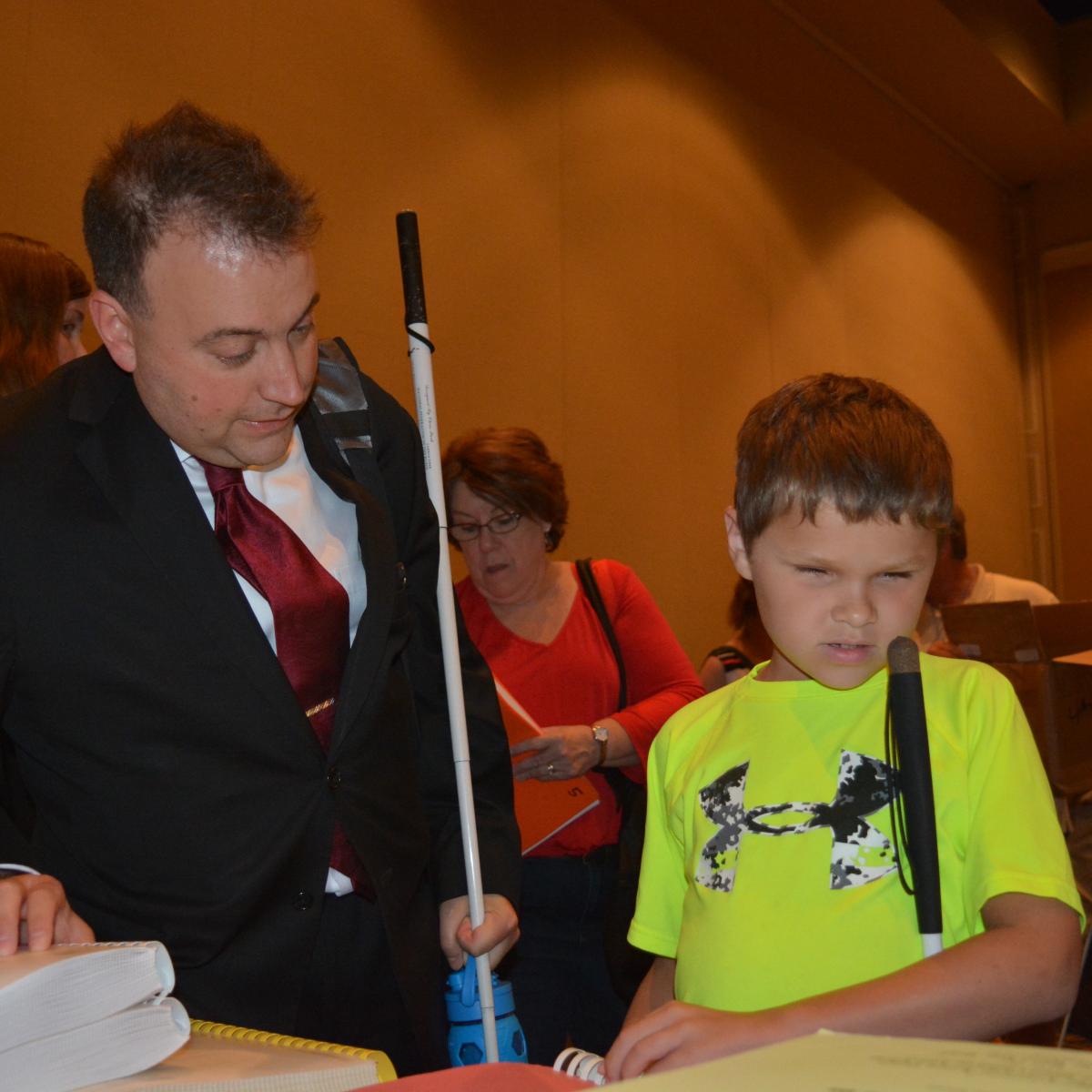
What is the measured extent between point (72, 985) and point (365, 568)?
699 mm

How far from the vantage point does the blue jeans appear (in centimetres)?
222

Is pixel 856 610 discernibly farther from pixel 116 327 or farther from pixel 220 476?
pixel 116 327

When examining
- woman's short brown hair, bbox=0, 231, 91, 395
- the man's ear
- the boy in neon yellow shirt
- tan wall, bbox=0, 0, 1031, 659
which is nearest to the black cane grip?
the man's ear

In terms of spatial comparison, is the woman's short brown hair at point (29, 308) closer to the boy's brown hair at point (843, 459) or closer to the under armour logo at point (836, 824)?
the boy's brown hair at point (843, 459)

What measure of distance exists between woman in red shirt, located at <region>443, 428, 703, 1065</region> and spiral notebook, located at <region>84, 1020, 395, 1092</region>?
1243 mm

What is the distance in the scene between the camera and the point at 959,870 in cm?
114

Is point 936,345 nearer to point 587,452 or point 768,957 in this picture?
point 587,452

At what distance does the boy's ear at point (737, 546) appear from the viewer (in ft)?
4.53

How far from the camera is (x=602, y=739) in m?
2.36

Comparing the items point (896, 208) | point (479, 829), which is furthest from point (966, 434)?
point (479, 829)

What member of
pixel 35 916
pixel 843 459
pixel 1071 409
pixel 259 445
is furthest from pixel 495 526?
pixel 1071 409

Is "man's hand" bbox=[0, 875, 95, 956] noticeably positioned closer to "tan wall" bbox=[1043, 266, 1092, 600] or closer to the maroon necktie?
the maroon necktie

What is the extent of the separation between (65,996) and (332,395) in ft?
3.10

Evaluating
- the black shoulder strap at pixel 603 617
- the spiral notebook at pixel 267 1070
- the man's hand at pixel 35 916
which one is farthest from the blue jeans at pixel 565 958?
the spiral notebook at pixel 267 1070
